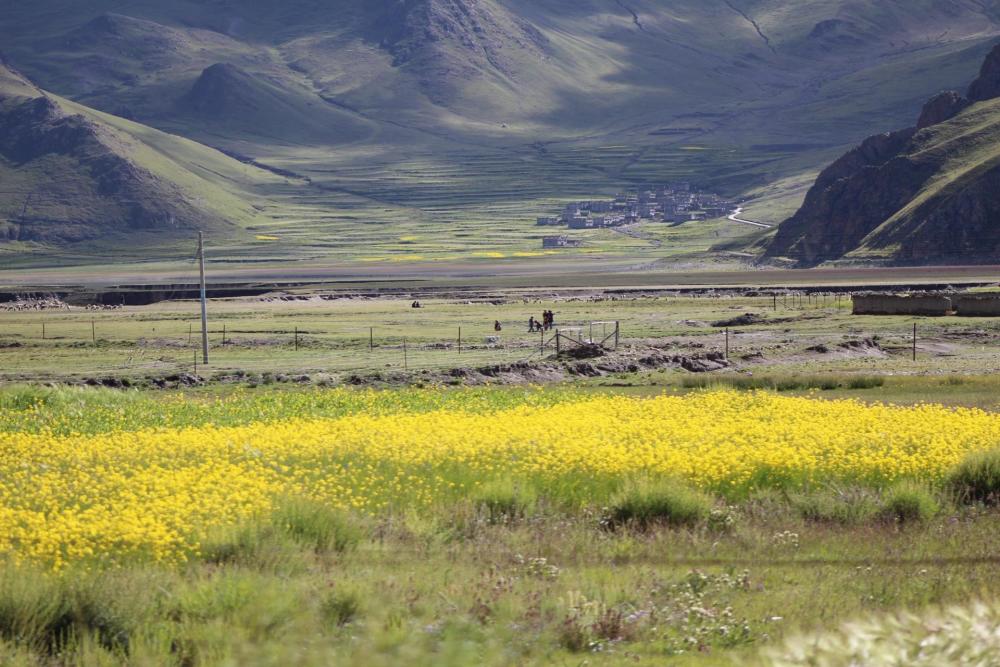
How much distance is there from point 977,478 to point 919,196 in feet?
423

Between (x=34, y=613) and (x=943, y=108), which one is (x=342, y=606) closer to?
(x=34, y=613)

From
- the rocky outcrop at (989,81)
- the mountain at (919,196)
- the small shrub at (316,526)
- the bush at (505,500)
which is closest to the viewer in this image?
the small shrub at (316,526)

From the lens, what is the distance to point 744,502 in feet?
61.1

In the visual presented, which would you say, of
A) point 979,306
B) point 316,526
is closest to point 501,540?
point 316,526

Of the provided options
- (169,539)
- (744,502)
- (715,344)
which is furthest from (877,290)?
(169,539)

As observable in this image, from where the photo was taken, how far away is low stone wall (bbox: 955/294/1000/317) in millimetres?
69438

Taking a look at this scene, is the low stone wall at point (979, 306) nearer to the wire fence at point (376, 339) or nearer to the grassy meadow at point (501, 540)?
the wire fence at point (376, 339)

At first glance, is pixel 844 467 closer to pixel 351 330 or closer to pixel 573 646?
pixel 573 646

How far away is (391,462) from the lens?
20.1m

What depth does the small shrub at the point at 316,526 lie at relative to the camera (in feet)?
50.9

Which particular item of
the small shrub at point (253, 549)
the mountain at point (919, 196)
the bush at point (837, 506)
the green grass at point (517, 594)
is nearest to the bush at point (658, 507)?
the green grass at point (517, 594)

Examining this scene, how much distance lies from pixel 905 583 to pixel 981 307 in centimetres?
6036

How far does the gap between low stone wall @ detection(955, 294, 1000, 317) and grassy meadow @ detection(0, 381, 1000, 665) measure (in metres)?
46.3

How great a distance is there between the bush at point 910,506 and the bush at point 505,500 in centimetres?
495
